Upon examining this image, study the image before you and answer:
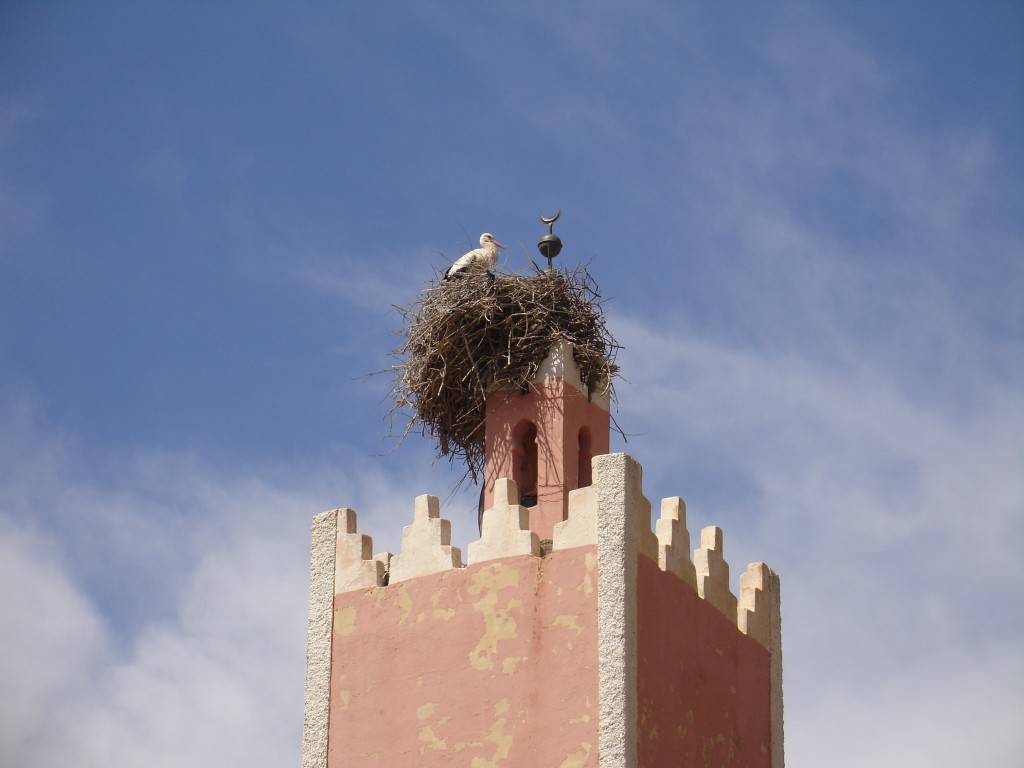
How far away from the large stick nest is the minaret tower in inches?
7.9

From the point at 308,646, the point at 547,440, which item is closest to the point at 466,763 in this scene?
the point at 308,646

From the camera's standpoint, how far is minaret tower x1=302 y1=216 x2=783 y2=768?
563 inches

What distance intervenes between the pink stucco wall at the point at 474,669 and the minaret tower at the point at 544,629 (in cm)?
1

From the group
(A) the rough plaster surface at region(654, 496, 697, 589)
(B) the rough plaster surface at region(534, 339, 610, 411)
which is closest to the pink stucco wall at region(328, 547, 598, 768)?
(A) the rough plaster surface at region(654, 496, 697, 589)

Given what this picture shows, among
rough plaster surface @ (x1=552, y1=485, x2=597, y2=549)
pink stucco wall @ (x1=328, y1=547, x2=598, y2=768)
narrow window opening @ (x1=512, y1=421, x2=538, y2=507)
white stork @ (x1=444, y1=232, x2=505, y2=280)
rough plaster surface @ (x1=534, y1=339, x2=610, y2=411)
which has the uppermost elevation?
white stork @ (x1=444, y1=232, x2=505, y2=280)

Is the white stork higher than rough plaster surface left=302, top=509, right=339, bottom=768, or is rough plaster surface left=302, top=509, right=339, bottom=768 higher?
the white stork

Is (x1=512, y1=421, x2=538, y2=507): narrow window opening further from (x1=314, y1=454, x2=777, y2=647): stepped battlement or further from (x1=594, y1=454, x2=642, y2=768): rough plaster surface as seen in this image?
(x1=594, y1=454, x2=642, y2=768): rough plaster surface

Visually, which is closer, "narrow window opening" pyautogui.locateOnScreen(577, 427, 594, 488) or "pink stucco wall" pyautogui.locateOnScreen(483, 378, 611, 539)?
"pink stucco wall" pyautogui.locateOnScreen(483, 378, 611, 539)

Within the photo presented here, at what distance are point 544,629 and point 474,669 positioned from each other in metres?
0.66

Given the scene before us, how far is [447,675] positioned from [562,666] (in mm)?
1046

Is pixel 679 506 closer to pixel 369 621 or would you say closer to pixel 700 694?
pixel 700 694

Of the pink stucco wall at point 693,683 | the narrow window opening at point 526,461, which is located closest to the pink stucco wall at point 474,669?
the pink stucco wall at point 693,683

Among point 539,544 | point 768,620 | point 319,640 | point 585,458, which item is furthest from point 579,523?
point 768,620

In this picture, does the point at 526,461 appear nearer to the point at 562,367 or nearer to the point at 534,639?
the point at 562,367
